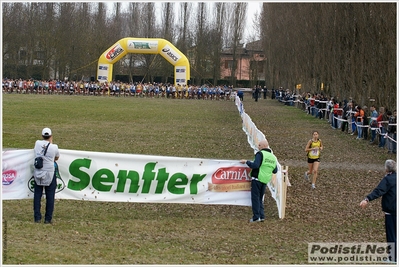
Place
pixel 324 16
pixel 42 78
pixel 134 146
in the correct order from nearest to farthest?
pixel 134 146
pixel 324 16
pixel 42 78

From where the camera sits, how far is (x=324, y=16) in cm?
4419

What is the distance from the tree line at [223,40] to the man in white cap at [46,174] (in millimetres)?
22525

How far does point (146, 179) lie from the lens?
13281mm

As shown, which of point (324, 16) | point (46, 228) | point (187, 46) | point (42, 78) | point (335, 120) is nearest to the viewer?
point (46, 228)

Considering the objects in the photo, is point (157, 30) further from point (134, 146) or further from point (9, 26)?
point (134, 146)

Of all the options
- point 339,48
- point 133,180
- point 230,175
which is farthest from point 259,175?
point 339,48

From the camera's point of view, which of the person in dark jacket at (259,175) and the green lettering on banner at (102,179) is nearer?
the person in dark jacket at (259,175)

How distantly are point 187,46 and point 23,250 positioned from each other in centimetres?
8460

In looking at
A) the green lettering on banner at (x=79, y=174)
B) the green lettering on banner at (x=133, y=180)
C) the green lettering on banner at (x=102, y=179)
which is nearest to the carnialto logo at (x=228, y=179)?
the green lettering on banner at (x=133, y=180)

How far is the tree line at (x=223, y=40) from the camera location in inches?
1348

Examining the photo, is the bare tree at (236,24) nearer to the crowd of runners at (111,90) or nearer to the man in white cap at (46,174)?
the crowd of runners at (111,90)

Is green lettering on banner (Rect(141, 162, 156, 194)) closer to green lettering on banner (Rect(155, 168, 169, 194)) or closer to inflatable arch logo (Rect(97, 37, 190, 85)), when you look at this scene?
A: green lettering on banner (Rect(155, 168, 169, 194))

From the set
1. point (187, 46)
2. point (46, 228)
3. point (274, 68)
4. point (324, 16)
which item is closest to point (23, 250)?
point (46, 228)

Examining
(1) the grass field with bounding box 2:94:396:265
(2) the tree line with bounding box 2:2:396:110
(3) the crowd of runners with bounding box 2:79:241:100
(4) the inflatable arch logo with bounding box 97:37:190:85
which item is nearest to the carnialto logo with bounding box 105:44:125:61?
Answer: (4) the inflatable arch logo with bounding box 97:37:190:85
